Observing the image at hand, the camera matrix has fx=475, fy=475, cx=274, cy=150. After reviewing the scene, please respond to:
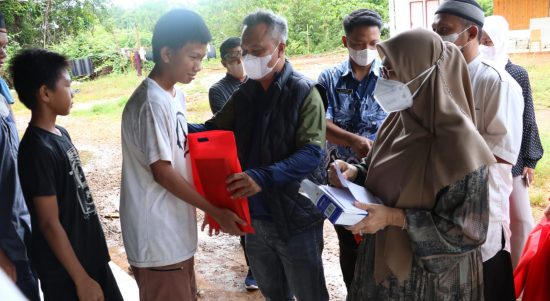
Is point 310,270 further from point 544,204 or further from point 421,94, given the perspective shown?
point 544,204

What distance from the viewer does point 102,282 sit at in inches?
81.7

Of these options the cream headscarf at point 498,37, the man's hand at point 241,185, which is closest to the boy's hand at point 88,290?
the man's hand at point 241,185

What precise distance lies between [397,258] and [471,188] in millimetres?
330

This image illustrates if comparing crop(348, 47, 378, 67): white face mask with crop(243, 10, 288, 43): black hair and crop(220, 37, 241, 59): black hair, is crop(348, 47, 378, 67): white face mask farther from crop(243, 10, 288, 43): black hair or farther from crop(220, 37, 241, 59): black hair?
crop(220, 37, 241, 59): black hair

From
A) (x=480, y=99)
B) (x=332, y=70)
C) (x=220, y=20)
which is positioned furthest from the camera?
(x=220, y=20)

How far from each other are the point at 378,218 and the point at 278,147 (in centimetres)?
66

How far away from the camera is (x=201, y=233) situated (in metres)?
4.59

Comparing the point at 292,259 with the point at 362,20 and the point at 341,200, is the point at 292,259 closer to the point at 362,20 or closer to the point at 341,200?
the point at 341,200

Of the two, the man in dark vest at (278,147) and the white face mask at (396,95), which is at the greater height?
the white face mask at (396,95)

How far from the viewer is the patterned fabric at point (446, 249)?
1411mm

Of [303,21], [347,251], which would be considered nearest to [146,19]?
[303,21]

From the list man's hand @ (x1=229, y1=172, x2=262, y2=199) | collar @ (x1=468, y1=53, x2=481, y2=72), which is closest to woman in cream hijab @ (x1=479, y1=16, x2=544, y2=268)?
collar @ (x1=468, y1=53, x2=481, y2=72)

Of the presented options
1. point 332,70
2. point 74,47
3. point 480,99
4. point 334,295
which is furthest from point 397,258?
point 74,47

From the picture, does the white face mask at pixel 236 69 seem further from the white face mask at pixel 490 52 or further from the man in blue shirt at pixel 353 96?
the white face mask at pixel 490 52
